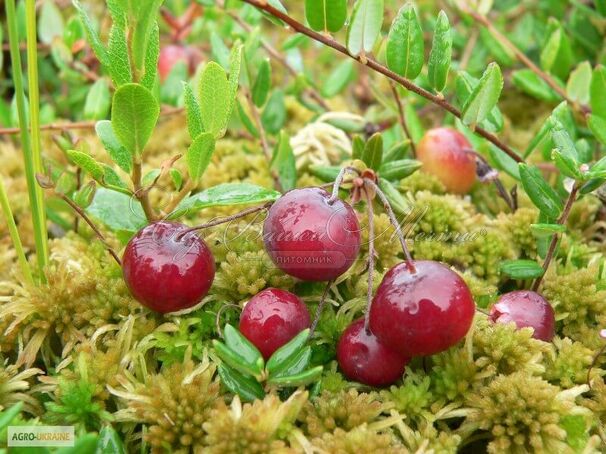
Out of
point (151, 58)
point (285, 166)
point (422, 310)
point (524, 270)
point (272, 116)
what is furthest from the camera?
point (272, 116)

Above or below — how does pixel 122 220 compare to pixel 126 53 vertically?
below

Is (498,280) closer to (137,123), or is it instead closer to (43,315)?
(137,123)

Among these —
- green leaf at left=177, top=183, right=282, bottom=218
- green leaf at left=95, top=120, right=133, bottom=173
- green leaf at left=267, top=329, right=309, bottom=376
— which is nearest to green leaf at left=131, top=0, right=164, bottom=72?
green leaf at left=95, top=120, right=133, bottom=173

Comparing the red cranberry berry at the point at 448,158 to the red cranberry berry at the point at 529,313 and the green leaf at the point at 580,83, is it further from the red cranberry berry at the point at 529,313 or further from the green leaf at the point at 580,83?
the red cranberry berry at the point at 529,313

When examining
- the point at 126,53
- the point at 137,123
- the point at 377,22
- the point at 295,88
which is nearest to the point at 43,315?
the point at 137,123

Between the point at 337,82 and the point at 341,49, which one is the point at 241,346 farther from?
the point at 337,82

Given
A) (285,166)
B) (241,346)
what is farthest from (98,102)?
(241,346)
